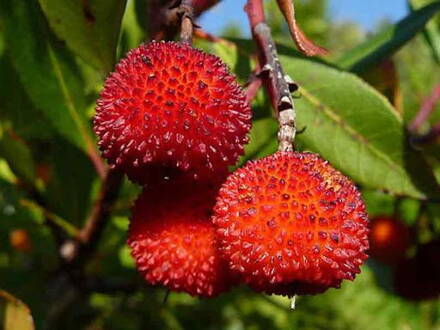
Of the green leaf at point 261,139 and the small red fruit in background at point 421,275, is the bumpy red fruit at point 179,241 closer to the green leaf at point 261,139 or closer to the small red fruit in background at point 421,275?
the green leaf at point 261,139

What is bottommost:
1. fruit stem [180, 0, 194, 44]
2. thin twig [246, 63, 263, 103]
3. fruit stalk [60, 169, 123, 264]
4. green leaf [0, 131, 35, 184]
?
fruit stalk [60, 169, 123, 264]

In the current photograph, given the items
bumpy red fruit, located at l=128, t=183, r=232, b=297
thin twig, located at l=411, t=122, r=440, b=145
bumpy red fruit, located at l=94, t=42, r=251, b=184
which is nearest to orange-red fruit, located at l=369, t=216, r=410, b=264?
thin twig, located at l=411, t=122, r=440, b=145

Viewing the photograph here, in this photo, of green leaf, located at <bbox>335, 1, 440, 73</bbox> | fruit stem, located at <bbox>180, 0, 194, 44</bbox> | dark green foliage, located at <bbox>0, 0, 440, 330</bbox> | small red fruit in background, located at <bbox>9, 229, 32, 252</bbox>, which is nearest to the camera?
fruit stem, located at <bbox>180, 0, 194, 44</bbox>

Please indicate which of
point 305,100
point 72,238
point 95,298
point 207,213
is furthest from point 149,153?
point 95,298

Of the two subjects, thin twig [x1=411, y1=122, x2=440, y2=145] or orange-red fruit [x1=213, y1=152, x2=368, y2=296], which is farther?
thin twig [x1=411, y1=122, x2=440, y2=145]

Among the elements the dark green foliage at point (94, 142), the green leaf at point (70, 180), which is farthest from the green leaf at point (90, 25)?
the green leaf at point (70, 180)

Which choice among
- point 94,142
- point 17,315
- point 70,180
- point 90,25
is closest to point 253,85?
point 90,25

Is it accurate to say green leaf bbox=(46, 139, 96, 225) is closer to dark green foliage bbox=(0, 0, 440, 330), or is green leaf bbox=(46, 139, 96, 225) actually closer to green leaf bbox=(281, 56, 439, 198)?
dark green foliage bbox=(0, 0, 440, 330)
